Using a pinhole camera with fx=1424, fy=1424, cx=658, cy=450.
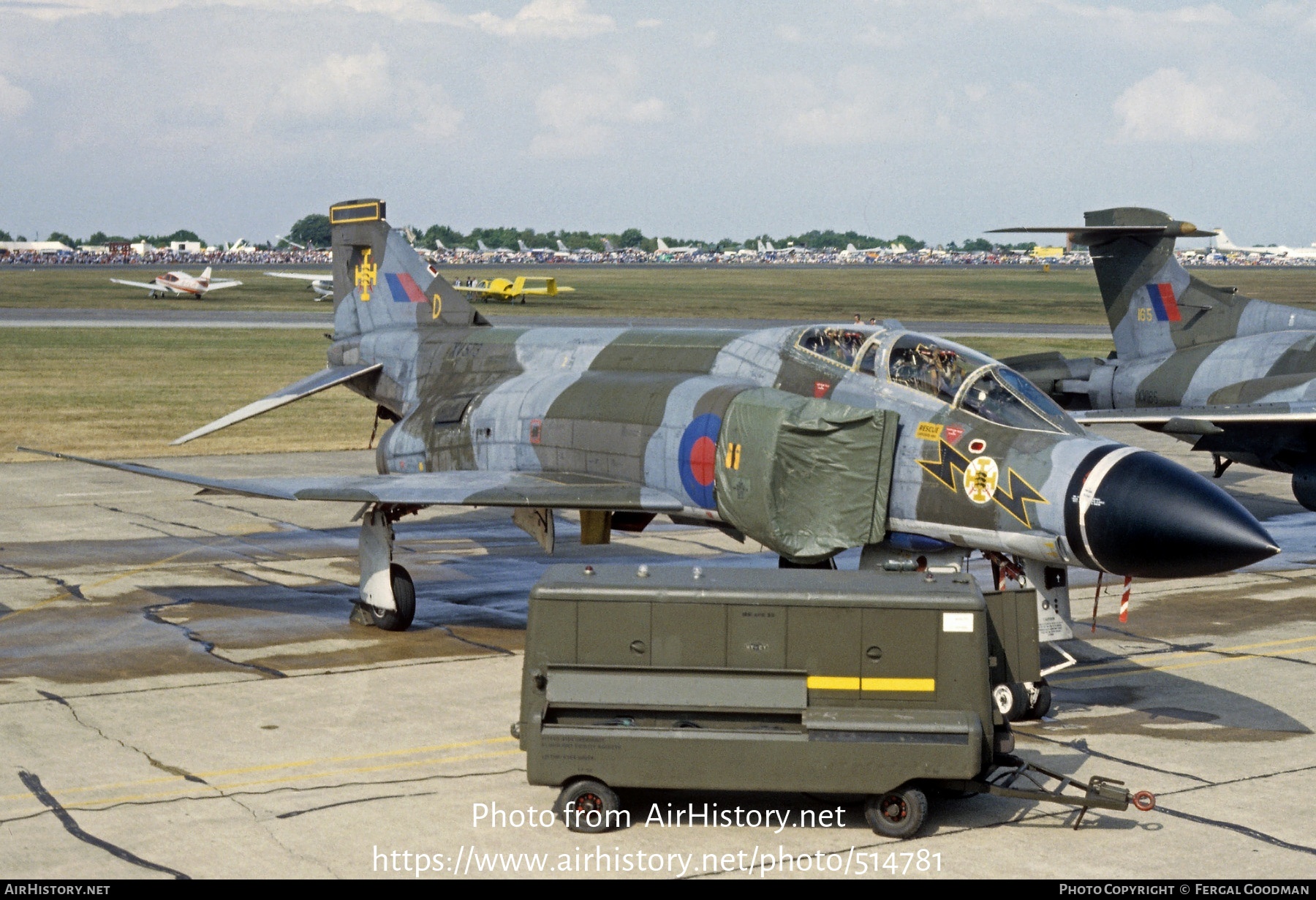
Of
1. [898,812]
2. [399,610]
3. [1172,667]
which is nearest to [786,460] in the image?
[1172,667]

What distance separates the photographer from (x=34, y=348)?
5241 centimetres

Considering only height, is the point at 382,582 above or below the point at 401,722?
above

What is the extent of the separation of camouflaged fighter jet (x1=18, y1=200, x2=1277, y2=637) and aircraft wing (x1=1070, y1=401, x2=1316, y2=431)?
7.12 metres

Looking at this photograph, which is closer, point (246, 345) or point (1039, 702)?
point (1039, 702)

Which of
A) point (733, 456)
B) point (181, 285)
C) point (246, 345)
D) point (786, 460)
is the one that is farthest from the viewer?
point (181, 285)

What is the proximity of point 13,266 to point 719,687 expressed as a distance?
18760 cm

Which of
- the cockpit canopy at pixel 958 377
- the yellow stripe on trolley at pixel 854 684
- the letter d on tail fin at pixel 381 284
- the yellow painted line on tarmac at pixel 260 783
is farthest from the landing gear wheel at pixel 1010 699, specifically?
the letter d on tail fin at pixel 381 284

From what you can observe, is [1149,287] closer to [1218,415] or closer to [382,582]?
[1218,415]

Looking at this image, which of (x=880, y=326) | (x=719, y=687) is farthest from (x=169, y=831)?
(x=880, y=326)

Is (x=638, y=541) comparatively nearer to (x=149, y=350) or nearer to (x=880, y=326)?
(x=880, y=326)

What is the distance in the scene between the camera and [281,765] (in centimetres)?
1090

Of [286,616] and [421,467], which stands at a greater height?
[421,467]

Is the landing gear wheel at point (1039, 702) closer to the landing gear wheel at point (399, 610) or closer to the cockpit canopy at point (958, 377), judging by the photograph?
the cockpit canopy at point (958, 377)

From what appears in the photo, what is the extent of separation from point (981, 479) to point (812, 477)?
1669mm
